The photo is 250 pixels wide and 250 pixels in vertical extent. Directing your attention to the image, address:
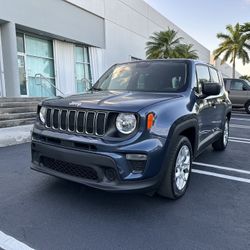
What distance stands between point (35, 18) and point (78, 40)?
3.46 meters

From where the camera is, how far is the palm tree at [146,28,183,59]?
2480 centimetres

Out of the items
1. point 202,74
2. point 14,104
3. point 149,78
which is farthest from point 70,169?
point 14,104

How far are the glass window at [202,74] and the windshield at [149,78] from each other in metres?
0.33

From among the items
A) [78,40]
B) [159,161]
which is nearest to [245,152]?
[159,161]

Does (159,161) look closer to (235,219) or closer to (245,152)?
(235,219)

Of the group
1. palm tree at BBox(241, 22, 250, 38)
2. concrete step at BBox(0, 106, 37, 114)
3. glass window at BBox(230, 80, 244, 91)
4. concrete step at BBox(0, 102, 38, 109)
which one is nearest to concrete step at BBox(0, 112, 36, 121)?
concrete step at BBox(0, 106, 37, 114)

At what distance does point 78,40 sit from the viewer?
53.3 feet

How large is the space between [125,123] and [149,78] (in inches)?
60.6

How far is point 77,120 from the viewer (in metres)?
3.36

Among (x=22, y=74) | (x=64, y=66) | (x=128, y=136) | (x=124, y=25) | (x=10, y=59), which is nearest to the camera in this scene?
(x=128, y=136)

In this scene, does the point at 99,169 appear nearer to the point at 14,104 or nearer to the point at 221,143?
the point at 221,143

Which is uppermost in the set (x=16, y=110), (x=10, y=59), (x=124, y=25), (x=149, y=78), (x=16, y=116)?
(x=124, y=25)

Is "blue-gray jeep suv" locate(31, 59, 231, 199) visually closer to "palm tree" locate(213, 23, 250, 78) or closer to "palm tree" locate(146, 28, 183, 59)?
"palm tree" locate(146, 28, 183, 59)

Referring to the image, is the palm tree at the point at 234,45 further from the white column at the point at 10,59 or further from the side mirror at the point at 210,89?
the side mirror at the point at 210,89
